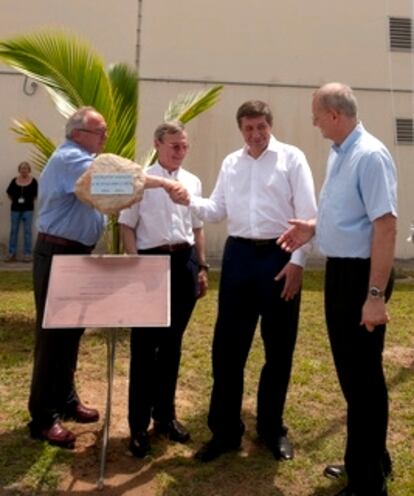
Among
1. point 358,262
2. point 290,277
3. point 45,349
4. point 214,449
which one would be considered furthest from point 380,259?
point 45,349

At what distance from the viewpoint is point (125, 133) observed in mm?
5566

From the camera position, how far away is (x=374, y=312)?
2.57m

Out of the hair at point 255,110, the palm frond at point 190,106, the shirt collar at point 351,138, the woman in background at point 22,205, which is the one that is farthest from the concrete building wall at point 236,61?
the shirt collar at point 351,138

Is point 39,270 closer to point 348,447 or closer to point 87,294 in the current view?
point 87,294

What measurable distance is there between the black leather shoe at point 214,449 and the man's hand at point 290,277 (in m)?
0.91

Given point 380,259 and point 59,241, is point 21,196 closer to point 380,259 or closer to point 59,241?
point 59,241

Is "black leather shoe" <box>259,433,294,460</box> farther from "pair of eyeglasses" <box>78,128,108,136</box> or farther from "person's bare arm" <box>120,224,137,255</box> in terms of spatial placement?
"pair of eyeglasses" <box>78,128,108,136</box>

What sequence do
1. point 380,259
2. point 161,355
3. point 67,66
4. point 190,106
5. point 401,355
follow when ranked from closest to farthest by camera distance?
point 380,259 → point 161,355 → point 401,355 → point 67,66 → point 190,106

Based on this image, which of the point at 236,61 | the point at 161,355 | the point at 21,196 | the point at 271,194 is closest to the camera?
the point at 271,194

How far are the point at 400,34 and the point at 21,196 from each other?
807 centimetres

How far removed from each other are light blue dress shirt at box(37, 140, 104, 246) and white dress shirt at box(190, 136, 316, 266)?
0.61 metres

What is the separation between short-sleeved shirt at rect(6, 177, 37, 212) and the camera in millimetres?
10938

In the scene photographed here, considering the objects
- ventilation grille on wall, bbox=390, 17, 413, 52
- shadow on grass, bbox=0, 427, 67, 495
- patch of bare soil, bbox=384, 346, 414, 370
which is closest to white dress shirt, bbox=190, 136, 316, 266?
shadow on grass, bbox=0, 427, 67, 495

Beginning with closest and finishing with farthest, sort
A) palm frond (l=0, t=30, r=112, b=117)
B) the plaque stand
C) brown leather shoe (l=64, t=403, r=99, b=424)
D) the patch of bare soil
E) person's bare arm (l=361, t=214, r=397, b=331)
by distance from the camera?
person's bare arm (l=361, t=214, r=397, b=331) → the plaque stand → brown leather shoe (l=64, t=403, r=99, b=424) → the patch of bare soil → palm frond (l=0, t=30, r=112, b=117)
